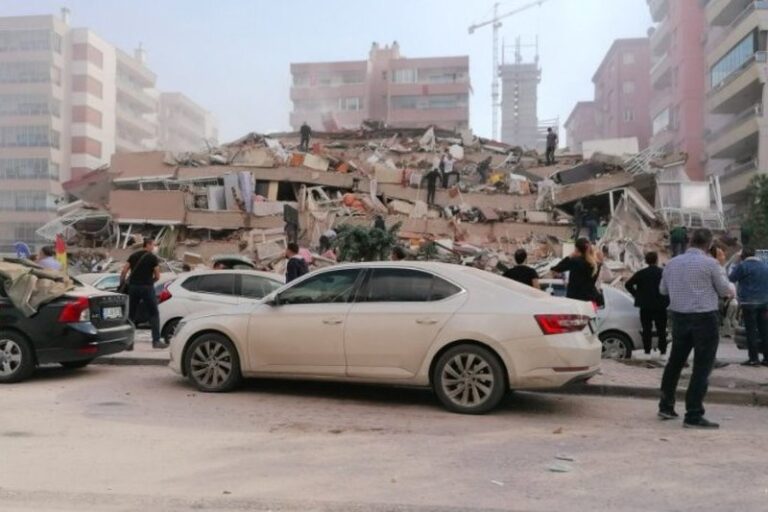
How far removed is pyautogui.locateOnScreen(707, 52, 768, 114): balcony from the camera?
36.2 meters

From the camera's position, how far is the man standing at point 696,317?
20.4 feet

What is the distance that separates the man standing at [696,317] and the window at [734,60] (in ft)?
118

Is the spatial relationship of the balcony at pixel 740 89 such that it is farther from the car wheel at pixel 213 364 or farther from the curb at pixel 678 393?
the car wheel at pixel 213 364

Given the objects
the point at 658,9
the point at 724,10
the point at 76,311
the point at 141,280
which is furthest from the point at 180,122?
the point at 76,311

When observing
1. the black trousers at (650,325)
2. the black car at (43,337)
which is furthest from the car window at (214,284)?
the black trousers at (650,325)

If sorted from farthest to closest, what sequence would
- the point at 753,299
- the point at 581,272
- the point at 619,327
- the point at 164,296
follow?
the point at 164,296 < the point at 619,327 < the point at 753,299 < the point at 581,272

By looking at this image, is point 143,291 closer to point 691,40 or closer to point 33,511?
point 33,511

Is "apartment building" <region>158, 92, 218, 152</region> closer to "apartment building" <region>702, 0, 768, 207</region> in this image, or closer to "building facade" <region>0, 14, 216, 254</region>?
"building facade" <region>0, 14, 216, 254</region>

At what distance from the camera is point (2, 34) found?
212ft

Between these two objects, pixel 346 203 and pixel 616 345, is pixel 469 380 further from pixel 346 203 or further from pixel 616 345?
pixel 346 203

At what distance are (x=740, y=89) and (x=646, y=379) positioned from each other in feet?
117

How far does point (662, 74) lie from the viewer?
57.6m

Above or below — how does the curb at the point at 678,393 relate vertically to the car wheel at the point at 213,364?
below

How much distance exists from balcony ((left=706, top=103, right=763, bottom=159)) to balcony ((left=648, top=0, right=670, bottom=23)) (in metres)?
18.3
